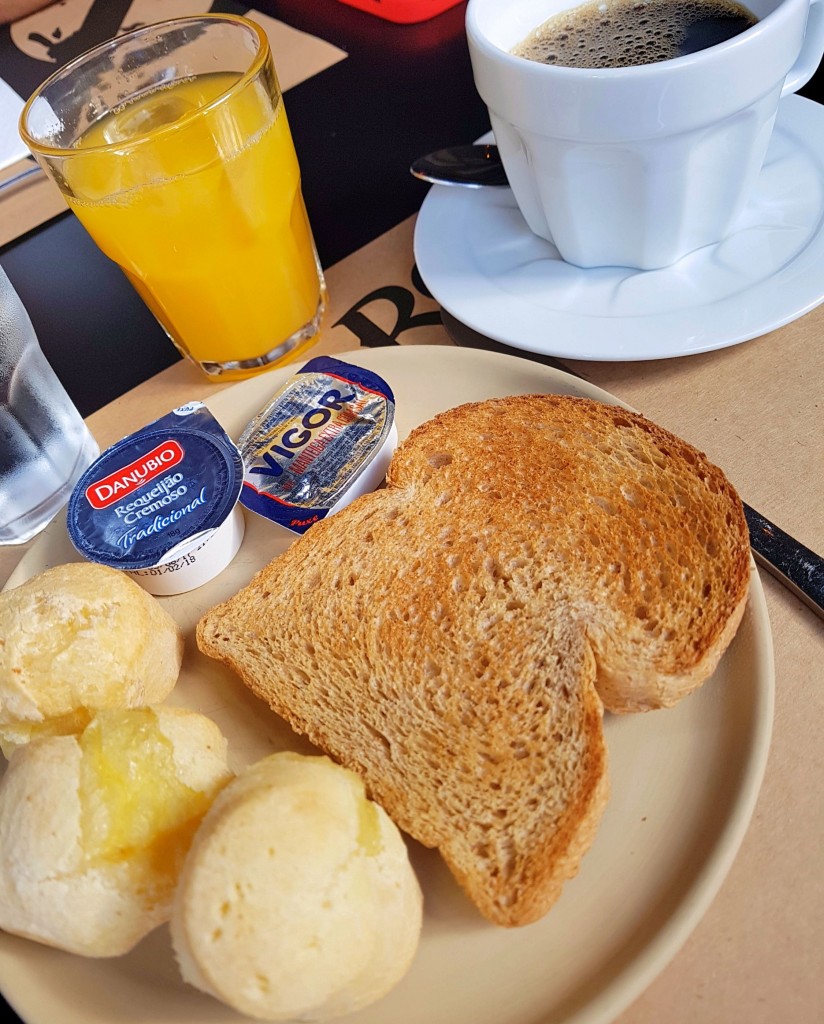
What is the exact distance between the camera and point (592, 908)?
33.2 inches

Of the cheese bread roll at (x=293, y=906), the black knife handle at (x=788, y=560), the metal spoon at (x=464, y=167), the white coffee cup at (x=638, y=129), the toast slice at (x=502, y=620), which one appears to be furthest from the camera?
the metal spoon at (x=464, y=167)

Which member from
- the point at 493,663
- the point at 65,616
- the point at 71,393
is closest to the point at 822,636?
the point at 493,663

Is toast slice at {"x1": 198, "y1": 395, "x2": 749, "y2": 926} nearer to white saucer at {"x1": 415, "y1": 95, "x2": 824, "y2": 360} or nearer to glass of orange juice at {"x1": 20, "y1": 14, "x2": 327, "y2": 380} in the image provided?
white saucer at {"x1": 415, "y1": 95, "x2": 824, "y2": 360}

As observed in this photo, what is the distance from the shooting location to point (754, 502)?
1148mm

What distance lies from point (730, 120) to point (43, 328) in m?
1.32

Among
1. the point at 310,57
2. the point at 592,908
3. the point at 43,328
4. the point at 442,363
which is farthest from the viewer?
the point at 310,57

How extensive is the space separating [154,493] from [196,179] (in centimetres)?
48

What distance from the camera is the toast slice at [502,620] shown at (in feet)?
2.99

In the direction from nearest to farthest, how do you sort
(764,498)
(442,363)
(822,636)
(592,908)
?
(592,908)
(822,636)
(764,498)
(442,363)

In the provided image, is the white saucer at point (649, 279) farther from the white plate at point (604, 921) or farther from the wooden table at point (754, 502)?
the white plate at point (604, 921)

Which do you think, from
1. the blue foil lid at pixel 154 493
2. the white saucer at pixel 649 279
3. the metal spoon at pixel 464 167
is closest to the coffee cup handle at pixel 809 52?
the white saucer at pixel 649 279

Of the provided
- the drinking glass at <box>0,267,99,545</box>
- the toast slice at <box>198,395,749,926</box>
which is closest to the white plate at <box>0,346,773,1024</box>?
the toast slice at <box>198,395,749,926</box>

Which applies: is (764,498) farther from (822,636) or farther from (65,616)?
(65,616)

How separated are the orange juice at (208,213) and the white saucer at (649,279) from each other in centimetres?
26
